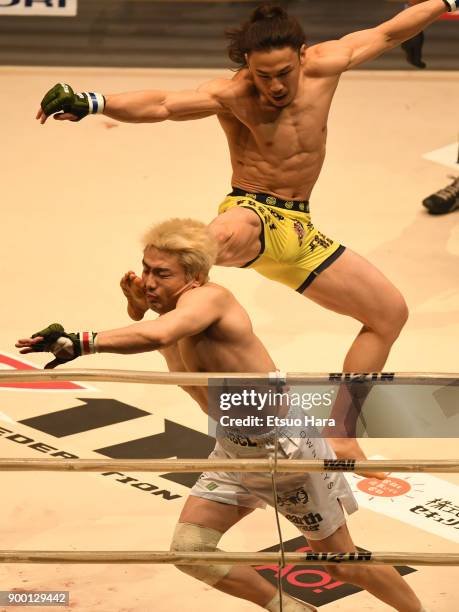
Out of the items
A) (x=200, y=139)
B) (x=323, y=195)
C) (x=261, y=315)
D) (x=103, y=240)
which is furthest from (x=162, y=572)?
(x=200, y=139)

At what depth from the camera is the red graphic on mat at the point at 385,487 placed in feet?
15.6

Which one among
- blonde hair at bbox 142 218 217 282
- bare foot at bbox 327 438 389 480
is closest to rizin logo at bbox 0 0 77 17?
bare foot at bbox 327 438 389 480

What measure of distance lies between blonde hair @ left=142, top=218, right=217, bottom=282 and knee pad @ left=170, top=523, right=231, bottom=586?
72 cm

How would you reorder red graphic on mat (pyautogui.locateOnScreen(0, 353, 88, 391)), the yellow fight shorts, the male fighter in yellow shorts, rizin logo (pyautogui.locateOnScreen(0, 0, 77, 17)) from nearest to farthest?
the male fighter in yellow shorts → the yellow fight shorts → red graphic on mat (pyautogui.locateOnScreen(0, 353, 88, 391)) → rizin logo (pyautogui.locateOnScreen(0, 0, 77, 17))

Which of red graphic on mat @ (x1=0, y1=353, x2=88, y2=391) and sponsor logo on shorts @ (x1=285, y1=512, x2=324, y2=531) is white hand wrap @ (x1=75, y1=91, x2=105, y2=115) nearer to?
red graphic on mat @ (x1=0, y1=353, x2=88, y2=391)

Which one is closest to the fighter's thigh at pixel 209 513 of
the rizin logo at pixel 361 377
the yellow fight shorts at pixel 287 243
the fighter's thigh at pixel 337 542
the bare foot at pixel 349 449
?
the fighter's thigh at pixel 337 542

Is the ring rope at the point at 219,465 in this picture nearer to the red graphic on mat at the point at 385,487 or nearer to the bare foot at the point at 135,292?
the bare foot at the point at 135,292

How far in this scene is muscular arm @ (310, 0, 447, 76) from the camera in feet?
16.1

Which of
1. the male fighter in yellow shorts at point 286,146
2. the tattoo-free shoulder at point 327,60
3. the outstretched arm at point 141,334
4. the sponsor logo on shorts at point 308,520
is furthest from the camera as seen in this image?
the tattoo-free shoulder at point 327,60

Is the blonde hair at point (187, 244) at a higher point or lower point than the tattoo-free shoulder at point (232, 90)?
lower

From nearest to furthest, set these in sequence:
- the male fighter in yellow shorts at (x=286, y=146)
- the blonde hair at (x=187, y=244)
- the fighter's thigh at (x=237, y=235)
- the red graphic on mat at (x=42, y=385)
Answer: the blonde hair at (x=187, y=244)
the fighter's thigh at (x=237, y=235)
the male fighter in yellow shorts at (x=286, y=146)
the red graphic on mat at (x=42, y=385)

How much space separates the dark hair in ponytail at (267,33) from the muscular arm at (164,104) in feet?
0.63

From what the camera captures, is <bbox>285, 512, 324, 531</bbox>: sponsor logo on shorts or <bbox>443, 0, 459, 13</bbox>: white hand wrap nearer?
<bbox>285, 512, 324, 531</bbox>: sponsor logo on shorts

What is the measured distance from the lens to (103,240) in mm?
7141
